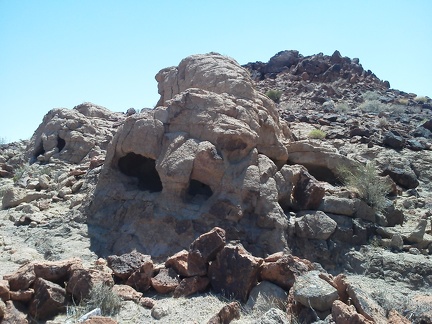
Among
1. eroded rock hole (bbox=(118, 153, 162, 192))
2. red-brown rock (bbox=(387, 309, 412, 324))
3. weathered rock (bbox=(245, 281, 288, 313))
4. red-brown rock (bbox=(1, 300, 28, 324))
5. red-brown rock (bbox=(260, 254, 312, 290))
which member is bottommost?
red-brown rock (bbox=(1, 300, 28, 324))

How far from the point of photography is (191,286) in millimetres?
5375

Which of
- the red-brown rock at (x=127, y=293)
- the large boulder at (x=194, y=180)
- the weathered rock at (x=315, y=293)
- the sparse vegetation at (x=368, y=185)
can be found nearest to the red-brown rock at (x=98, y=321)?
the red-brown rock at (x=127, y=293)

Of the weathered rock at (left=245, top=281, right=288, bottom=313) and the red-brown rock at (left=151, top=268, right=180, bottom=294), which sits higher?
the weathered rock at (left=245, top=281, right=288, bottom=313)

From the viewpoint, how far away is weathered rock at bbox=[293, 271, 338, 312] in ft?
14.4

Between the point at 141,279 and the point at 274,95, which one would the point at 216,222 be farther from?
the point at 274,95

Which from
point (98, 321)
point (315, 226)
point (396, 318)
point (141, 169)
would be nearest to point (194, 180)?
point (141, 169)

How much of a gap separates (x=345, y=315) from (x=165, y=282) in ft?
7.45

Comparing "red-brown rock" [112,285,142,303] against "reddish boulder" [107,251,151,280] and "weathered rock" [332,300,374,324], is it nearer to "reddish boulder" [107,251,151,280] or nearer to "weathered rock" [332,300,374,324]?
"reddish boulder" [107,251,151,280]

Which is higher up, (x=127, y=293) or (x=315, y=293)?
(x=315, y=293)

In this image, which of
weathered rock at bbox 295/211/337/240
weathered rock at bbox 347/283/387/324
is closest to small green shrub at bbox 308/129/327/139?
weathered rock at bbox 295/211/337/240

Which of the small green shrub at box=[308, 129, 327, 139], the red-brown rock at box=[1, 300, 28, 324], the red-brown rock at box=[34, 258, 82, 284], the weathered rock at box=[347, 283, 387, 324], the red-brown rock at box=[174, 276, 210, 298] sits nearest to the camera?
the weathered rock at box=[347, 283, 387, 324]

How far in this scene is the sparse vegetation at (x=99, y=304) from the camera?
15.5ft

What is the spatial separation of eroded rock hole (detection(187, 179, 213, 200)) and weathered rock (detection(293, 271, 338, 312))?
3.55m

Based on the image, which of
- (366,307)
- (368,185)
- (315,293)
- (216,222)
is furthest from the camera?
(368,185)
